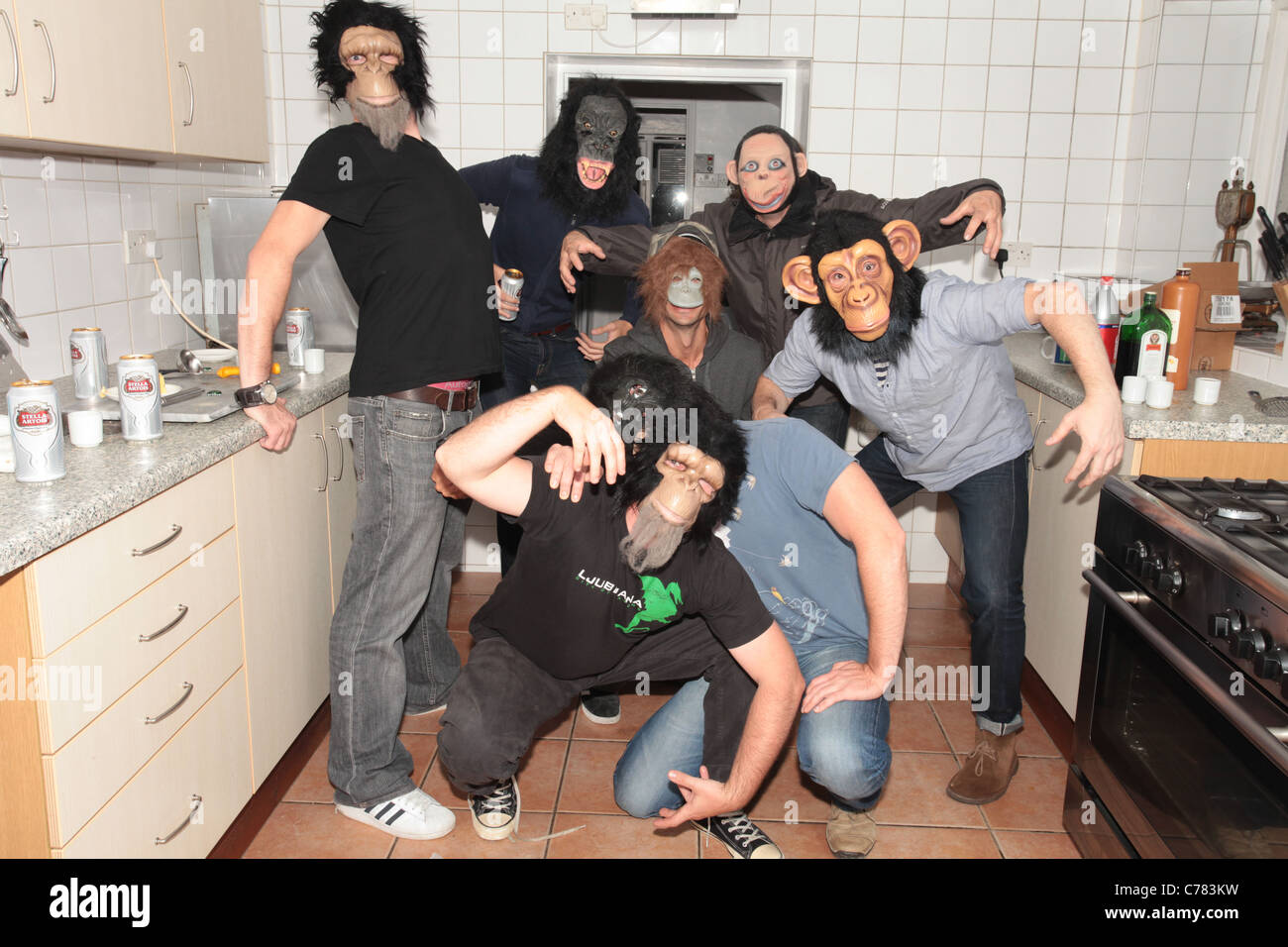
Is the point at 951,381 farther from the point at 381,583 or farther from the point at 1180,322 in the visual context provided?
the point at 381,583

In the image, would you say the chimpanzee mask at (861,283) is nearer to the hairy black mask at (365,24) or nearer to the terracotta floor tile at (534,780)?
the hairy black mask at (365,24)

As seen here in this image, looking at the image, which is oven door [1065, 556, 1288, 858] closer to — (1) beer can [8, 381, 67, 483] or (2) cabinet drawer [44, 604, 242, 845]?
(2) cabinet drawer [44, 604, 242, 845]

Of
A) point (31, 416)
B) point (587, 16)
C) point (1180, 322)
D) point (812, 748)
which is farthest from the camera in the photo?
point (587, 16)

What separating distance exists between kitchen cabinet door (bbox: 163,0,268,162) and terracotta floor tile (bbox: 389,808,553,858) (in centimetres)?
159

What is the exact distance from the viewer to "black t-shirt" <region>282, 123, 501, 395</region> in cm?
189

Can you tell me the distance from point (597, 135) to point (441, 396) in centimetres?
92

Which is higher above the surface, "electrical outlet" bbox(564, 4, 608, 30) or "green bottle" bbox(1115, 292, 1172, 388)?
"electrical outlet" bbox(564, 4, 608, 30)

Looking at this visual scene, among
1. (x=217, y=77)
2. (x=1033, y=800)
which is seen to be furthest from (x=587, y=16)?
(x=1033, y=800)

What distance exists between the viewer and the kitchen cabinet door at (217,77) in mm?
2229

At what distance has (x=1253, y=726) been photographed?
1.29 meters

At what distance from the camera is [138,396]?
1721 mm

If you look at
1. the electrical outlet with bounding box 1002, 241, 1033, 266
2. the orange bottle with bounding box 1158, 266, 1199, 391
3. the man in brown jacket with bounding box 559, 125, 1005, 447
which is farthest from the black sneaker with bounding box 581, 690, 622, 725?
the electrical outlet with bounding box 1002, 241, 1033, 266
